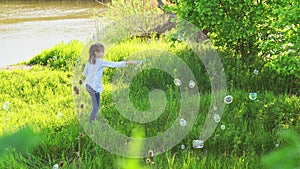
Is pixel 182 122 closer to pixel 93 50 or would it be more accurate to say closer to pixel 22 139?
pixel 93 50

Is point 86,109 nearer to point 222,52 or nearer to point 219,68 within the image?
point 219,68

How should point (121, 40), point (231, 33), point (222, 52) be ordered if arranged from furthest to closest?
point (121, 40)
point (222, 52)
point (231, 33)

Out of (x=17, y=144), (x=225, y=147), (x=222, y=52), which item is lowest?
(x=225, y=147)

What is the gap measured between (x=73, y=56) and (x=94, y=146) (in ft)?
13.8

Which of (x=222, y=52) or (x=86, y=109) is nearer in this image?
(x=86, y=109)

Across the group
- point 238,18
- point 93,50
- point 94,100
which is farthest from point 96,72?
point 238,18

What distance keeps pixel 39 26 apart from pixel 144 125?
11.9 meters

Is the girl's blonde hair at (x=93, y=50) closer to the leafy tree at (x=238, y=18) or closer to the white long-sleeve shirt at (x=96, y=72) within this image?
the white long-sleeve shirt at (x=96, y=72)

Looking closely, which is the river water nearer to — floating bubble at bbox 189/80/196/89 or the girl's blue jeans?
floating bubble at bbox 189/80/196/89

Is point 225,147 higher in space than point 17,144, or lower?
lower

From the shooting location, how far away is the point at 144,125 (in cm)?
415

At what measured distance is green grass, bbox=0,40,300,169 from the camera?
3.36 meters

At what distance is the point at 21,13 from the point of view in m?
18.0

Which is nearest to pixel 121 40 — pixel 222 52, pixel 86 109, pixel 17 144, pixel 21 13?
pixel 222 52
